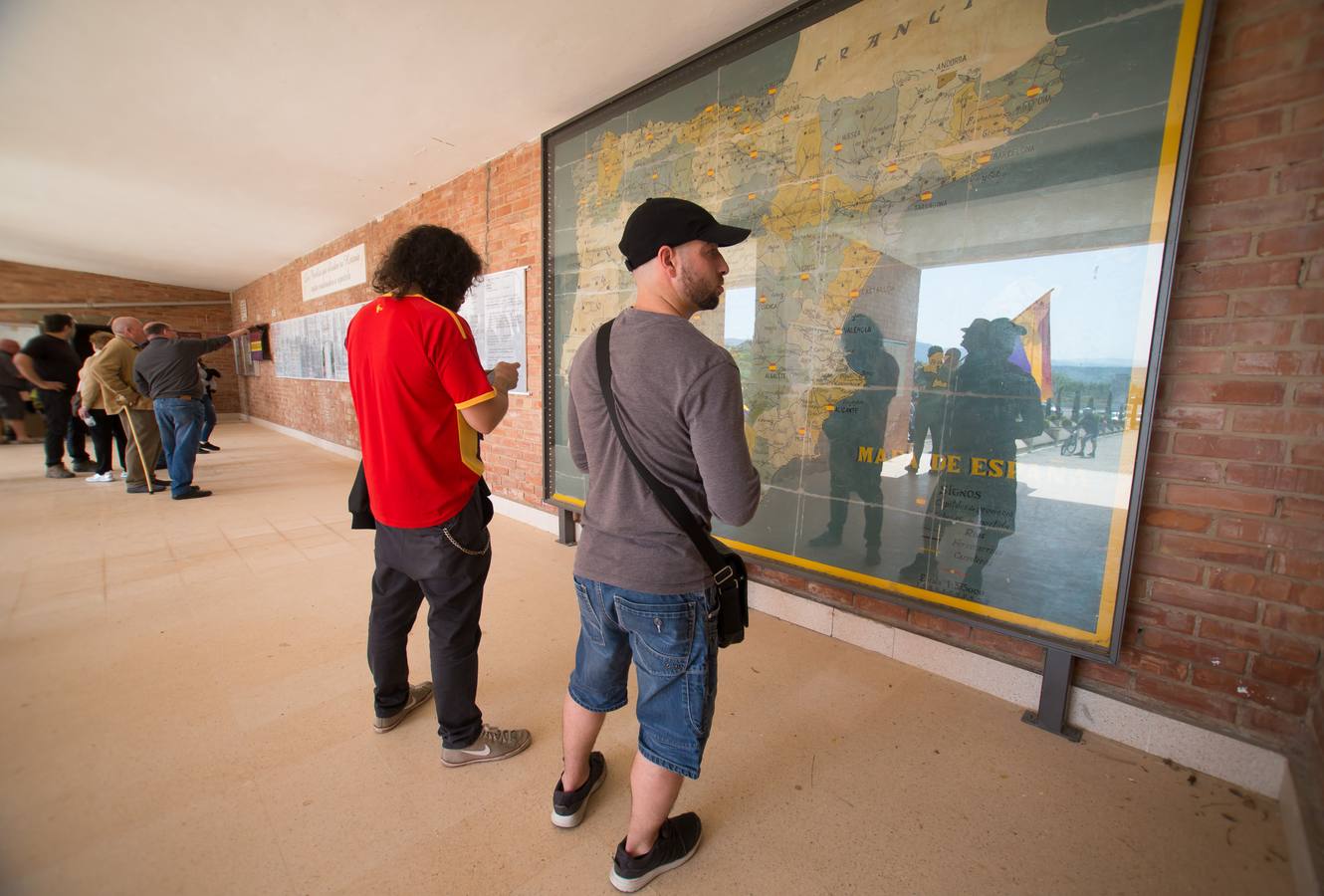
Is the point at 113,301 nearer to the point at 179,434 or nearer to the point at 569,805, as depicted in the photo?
the point at 179,434

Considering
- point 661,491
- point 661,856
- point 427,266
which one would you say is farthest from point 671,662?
point 427,266

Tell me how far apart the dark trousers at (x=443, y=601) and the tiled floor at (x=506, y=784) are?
0.24 meters

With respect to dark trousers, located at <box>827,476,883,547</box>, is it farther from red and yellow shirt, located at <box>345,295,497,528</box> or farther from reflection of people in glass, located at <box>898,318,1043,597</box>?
red and yellow shirt, located at <box>345,295,497,528</box>

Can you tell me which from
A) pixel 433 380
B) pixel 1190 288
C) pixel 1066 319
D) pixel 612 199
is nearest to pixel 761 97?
pixel 612 199

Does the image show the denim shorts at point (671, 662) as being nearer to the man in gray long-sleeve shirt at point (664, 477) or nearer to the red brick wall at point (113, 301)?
the man in gray long-sleeve shirt at point (664, 477)

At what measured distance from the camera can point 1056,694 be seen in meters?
1.88

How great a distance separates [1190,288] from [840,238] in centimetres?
117

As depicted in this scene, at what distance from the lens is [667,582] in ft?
Result: 3.57

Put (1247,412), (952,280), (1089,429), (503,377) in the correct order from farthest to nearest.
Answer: (952,280), (1089,429), (503,377), (1247,412)

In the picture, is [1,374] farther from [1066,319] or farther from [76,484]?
[1066,319]

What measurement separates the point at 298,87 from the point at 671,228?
12.0 ft

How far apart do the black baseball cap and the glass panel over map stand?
133 centimetres

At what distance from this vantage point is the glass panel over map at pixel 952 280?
1673mm

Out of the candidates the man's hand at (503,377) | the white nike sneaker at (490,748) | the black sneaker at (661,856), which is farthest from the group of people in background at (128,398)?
the black sneaker at (661,856)
